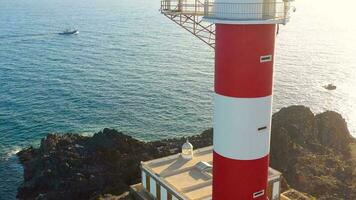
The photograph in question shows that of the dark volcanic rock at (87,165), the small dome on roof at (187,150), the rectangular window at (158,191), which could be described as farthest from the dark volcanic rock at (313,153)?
the rectangular window at (158,191)

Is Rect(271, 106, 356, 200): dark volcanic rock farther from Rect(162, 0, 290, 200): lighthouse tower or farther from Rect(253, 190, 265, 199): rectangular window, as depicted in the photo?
Rect(162, 0, 290, 200): lighthouse tower

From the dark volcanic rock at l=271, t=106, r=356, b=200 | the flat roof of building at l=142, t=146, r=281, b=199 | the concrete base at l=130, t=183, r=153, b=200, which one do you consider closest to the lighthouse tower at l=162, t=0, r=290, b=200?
the flat roof of building at l=142, t=146, r=281, b=199

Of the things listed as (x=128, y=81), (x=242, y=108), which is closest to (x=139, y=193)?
(x=242, y=108)

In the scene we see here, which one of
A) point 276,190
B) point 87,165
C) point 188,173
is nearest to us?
point 188,173

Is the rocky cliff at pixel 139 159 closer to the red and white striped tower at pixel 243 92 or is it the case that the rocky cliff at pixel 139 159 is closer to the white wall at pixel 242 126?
the red and white striped tower at pixel 243 92

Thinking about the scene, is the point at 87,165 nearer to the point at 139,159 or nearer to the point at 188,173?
the point at 139,159

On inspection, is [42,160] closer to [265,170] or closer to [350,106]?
[265,170]
